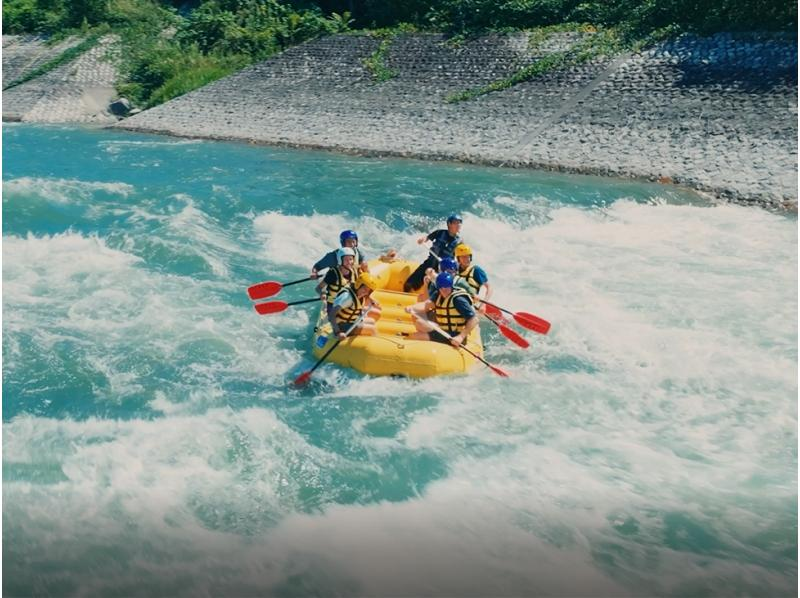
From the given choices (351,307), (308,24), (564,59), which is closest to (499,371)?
(351,307)

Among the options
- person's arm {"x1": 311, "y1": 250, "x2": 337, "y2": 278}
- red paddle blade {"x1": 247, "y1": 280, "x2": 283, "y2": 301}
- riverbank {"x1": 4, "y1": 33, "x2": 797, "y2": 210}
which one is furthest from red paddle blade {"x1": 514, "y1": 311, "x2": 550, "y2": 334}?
riverbank {"x1": 4, "y1": 33, "x2": 797, "y2": 210}

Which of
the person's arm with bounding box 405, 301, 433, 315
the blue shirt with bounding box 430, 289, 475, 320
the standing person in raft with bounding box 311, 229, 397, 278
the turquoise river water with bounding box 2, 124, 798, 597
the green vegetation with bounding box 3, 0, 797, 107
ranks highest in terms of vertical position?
the green vegetation with bounding box 3, 0, 797, 107

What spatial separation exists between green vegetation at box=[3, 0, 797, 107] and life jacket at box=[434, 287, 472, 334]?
542 inches

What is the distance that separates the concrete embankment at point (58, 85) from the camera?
25.8 metres

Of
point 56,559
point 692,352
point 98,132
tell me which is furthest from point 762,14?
point 56,559

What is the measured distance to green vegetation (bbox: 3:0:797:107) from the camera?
20.6 metres

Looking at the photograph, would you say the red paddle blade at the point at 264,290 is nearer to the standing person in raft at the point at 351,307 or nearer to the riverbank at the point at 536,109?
the standing person in raft at the point at 351,307

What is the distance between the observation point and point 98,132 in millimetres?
23031

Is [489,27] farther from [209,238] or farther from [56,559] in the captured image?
[56,559]

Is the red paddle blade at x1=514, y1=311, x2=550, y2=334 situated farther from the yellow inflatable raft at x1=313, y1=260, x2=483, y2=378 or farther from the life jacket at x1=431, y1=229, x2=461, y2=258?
the life jacket at x1=431, y1=229, x2=461, y2=258

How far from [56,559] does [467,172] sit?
13.4 metres

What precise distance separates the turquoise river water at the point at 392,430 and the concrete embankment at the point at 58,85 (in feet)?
47.9

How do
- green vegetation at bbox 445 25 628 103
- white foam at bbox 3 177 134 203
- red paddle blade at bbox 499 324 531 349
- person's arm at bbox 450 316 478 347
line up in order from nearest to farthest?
person's arm at bbox 450 316 478 347 < red paddle blade at bbox 499 324 531 349 < white foam at bbox 3 177 134 203 < green vegetation at bbox 445 25 628 103

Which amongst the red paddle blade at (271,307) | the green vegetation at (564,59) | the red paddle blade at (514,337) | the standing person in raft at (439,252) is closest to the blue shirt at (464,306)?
the red paddle blade at (514,337)
